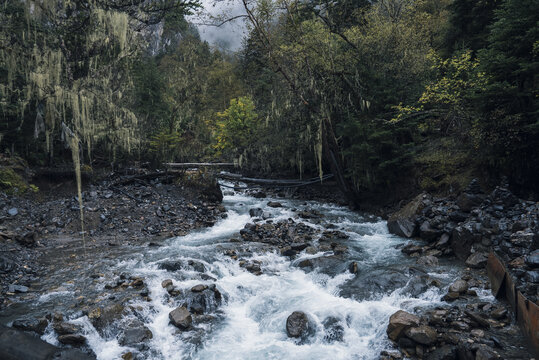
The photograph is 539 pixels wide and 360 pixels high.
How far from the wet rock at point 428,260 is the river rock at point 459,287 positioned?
163 cm

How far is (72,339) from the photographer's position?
5699 millimetres

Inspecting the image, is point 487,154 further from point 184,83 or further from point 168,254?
point 184,83

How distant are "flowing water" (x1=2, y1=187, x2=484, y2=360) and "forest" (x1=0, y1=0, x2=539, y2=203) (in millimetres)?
4447

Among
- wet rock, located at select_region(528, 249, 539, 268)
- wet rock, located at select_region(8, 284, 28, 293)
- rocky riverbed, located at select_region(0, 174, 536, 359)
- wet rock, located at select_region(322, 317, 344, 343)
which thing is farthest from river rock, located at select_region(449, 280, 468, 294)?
wet rock, located at select_region(8, 284, 28, 293)

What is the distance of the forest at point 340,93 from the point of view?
31.3ft

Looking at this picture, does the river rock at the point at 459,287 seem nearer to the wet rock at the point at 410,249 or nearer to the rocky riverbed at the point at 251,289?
the rocky riverbed at the point at 251,289

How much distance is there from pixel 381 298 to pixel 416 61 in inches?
507

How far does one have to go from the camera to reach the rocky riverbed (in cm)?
579

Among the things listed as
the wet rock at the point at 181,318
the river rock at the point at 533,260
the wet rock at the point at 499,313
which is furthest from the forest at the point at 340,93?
the wet rock at the point at 181,318

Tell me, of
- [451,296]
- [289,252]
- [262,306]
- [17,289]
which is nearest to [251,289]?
[262,306]

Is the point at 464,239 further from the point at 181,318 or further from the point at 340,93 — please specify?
the point at 340,93

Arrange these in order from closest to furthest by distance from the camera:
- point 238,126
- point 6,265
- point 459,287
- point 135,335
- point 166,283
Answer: point 135,335
point 459,287
point 166,283
point 6,265
point 238,126

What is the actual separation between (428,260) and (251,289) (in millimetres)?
5092

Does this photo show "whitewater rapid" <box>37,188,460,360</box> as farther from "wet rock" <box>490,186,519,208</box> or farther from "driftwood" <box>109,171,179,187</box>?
"driftwood" <box>109,171,179,187</box>
